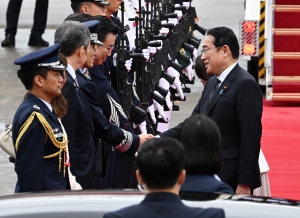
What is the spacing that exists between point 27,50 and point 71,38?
348 inches

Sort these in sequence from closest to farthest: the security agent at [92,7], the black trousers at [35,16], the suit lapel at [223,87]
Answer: the suit lapel at [223,87] < the security agent at [92,7] < the black trousers at [35,16]

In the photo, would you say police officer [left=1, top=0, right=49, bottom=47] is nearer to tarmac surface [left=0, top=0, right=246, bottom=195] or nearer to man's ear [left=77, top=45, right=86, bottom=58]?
tarmac surface [left=0, top=0, right=246, bottom=195]

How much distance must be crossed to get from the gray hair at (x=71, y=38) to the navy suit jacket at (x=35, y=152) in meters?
0.60

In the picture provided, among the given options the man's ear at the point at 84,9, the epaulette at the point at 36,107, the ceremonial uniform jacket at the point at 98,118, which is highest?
the man's ear at the point at 84,9

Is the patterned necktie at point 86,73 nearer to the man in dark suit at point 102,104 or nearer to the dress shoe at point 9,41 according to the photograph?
the man in dark suit at point 102,104

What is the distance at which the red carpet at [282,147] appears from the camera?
7570 millimetres

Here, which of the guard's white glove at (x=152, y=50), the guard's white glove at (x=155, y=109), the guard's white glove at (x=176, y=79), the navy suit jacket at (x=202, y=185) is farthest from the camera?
the guard's white glove at (x=176, y=79)

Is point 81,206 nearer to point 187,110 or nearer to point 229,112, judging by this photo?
point 229,112

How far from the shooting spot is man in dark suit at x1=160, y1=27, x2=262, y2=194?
533cm

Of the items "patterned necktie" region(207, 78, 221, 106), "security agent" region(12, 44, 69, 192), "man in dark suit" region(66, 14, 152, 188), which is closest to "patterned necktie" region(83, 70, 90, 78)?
"man in dark suit" region(66, 14, 152, 188)

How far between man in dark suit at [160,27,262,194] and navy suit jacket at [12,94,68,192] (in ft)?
3.06

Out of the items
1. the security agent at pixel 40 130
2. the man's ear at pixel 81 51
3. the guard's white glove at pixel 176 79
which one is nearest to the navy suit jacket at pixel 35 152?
the security agent at pixel 40 130

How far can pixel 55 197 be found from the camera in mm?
3586

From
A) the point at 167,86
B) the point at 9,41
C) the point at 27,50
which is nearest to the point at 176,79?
the point at 167,86
